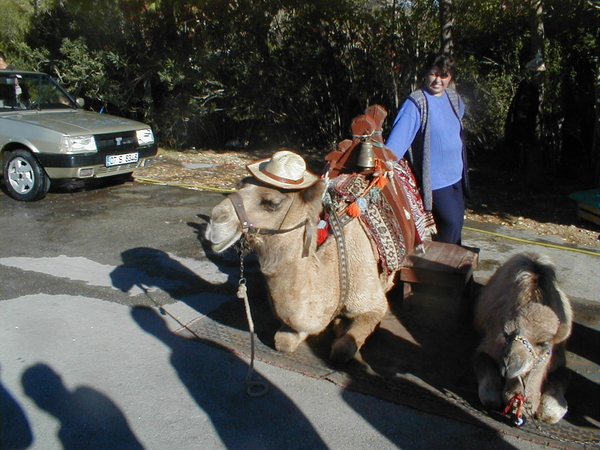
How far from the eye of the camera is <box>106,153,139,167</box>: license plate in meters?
8.89

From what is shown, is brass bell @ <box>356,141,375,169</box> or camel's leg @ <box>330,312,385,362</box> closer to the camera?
camel's leg @ <box>330,312,385,362</box>

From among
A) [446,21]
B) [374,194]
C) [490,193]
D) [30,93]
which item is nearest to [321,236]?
[374,194]

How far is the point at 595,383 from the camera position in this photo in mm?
3734

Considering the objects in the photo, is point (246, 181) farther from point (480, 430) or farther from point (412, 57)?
point (412, 57)

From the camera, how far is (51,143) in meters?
8.45

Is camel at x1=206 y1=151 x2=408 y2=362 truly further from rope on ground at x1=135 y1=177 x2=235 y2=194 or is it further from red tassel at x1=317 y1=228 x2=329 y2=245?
rope on ground at x1=135 y1=177 x2=235 y2=194

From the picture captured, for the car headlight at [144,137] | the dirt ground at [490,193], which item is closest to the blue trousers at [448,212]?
the dirt ground at [490,193]

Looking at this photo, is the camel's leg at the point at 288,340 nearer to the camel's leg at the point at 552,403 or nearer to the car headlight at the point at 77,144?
the camel's leg at the point at 552,403

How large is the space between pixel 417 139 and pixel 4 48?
17.3m

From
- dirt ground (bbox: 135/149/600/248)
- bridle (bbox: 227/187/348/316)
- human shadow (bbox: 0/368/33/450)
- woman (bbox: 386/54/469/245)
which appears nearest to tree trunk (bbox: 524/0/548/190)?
dirt ground (bbox: 135/149/600/248)

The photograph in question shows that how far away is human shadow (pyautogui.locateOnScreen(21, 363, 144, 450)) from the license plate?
18.1 ft

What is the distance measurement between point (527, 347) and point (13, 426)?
2902 millimetres

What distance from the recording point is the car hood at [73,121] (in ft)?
28.4

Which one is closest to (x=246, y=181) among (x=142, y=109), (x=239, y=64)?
(x=239, y=64)
